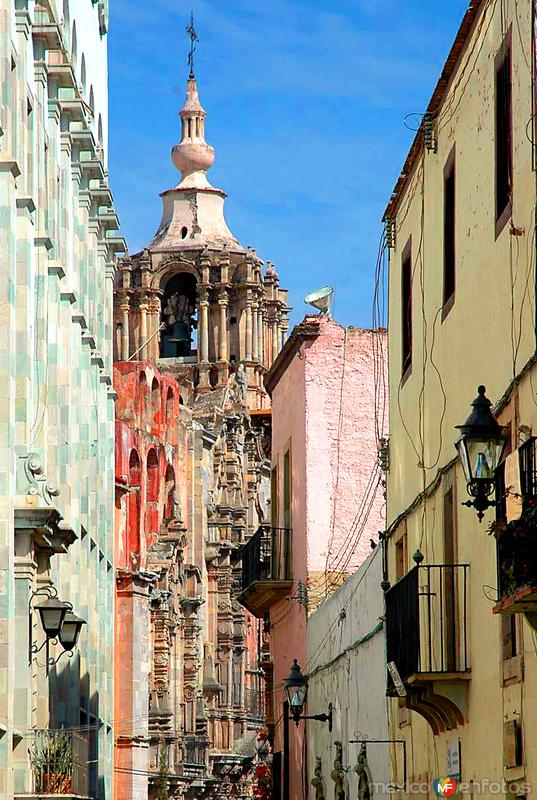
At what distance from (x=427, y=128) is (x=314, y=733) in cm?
1323

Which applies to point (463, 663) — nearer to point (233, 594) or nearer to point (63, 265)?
point (63, 265)

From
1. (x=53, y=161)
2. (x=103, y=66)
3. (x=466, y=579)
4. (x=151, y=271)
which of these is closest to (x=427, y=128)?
(x=466, y=579)

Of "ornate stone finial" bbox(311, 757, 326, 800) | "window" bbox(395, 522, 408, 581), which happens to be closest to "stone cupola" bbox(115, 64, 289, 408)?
"ornate stone finial" bbox(311, 757, 326, 800)

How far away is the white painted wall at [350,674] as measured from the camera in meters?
23.3

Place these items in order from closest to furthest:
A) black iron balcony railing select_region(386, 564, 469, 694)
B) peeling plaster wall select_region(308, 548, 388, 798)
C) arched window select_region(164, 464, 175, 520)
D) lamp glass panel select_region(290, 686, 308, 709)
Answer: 1. black iron balcony railing select_region(386, 564, 469, 694)
2. peeling plaster wall select_region(308, 548, 388, 798)
3. lamp glass panel select_region(290, 686, 308, 709)
4. arched window select_region(164, 464, 175, 520)

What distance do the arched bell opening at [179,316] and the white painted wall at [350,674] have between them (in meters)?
61.3

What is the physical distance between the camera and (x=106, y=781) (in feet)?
104

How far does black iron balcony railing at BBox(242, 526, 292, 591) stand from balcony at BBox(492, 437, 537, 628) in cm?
1933

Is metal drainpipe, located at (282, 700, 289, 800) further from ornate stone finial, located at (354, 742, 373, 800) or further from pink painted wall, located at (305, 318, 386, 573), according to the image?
ornate stone finial, located at (354, 742, 373, 800)

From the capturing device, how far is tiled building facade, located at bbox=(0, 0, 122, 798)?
19016 mm

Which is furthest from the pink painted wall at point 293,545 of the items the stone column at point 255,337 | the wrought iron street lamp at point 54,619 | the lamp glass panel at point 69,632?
the stone column at point 255,337

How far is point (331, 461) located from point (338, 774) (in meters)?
6.24

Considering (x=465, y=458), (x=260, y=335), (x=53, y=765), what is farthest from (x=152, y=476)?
(x=465, y=458)

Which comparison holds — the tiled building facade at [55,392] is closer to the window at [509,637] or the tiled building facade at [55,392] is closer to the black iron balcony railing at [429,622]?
the black iron balcony railing at [429,622]
